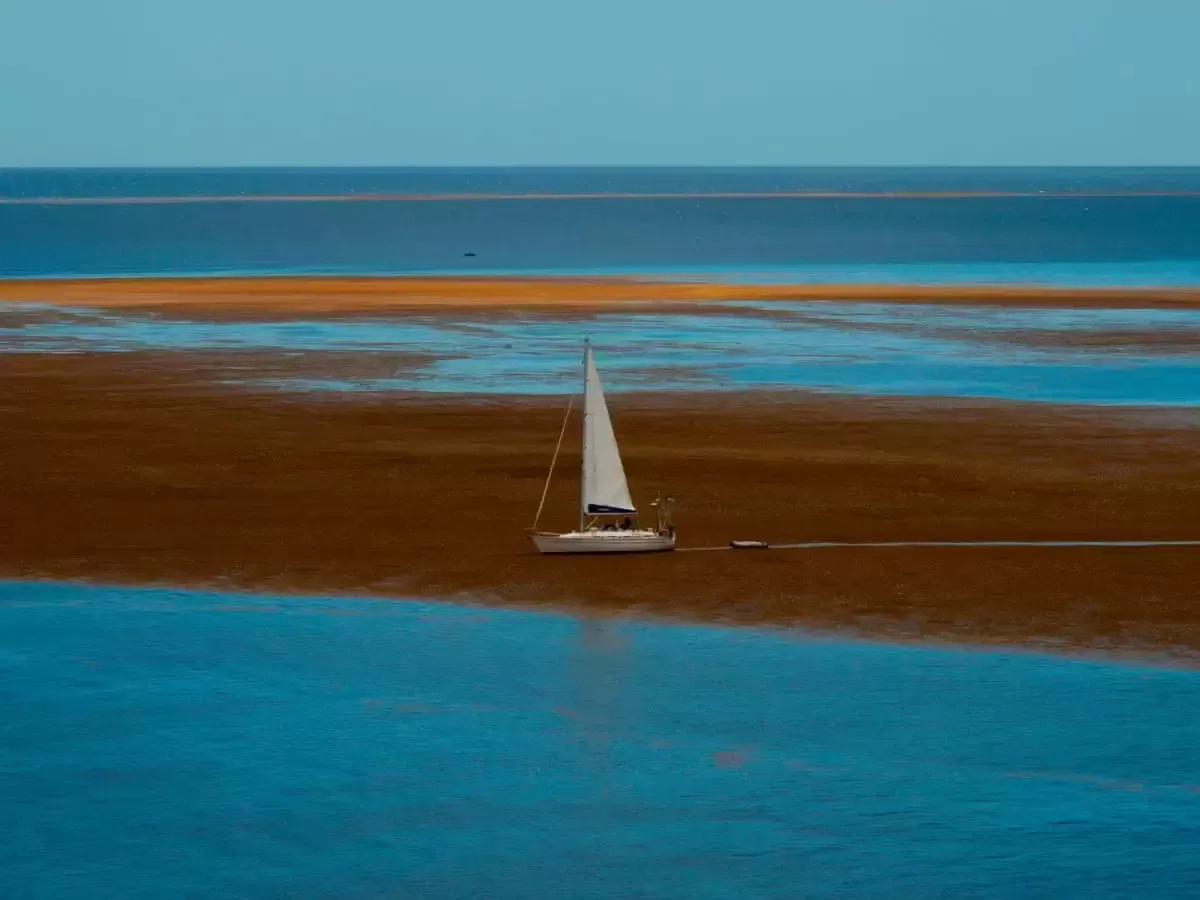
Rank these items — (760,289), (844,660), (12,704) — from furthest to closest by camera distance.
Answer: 1. (760,289)
2. (844,660)
3. (12,704)

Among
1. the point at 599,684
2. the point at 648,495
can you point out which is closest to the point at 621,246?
the point at 648,495

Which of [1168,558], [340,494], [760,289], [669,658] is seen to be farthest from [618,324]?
[669,658]

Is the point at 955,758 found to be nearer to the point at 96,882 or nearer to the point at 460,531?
the point at 96,882

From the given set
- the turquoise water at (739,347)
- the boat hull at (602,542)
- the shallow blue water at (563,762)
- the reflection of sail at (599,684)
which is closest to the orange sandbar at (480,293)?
the turquoise water at (739,347)

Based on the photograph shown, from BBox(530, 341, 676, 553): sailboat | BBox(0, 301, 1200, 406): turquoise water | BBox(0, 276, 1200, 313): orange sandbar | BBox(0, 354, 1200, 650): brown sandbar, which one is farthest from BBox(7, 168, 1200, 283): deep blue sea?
BBox(530, 341, 676, 553): sailboat

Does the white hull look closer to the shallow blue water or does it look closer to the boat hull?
the boat hull

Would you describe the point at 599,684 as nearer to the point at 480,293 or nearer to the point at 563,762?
the point at 563,762
